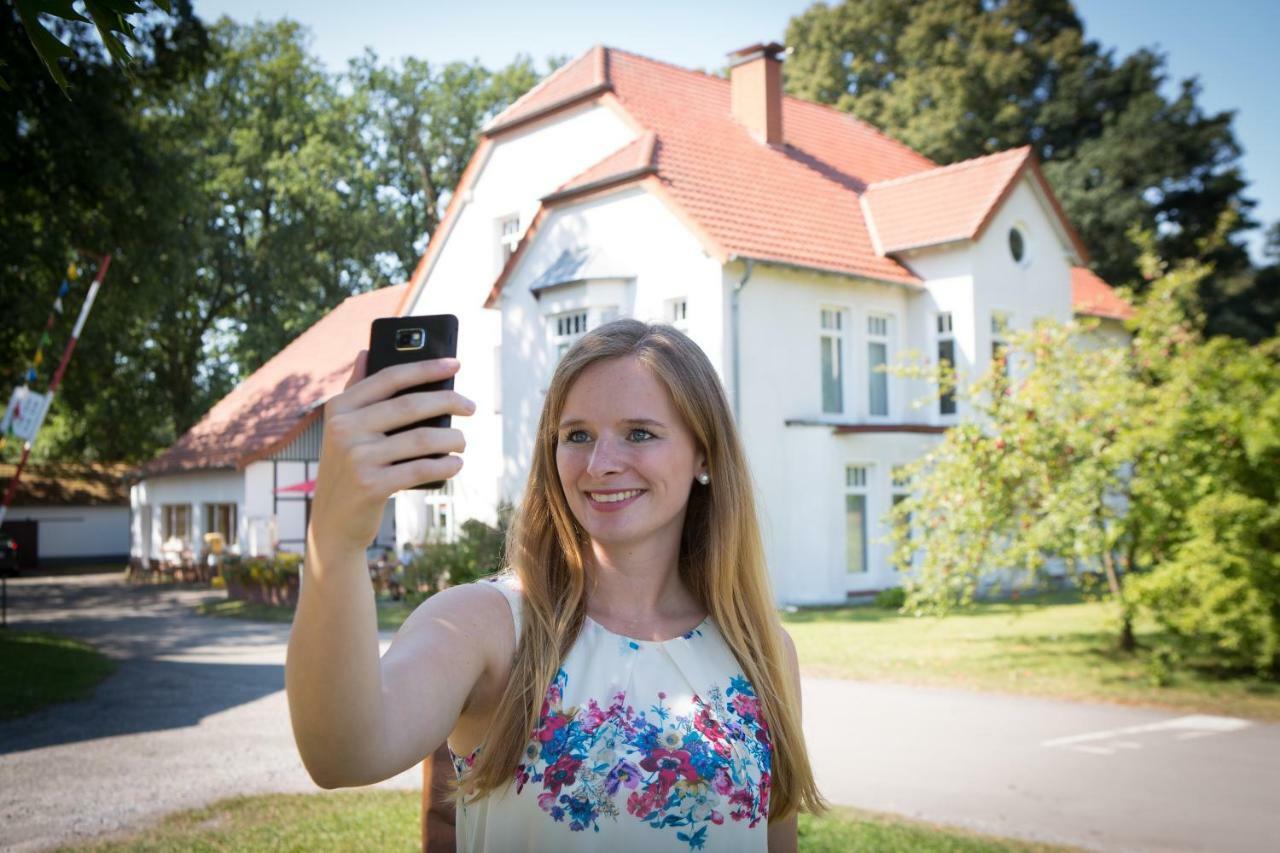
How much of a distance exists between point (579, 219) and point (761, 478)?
21.4ft

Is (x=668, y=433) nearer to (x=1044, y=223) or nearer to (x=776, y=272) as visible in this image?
(x=776, y=272)

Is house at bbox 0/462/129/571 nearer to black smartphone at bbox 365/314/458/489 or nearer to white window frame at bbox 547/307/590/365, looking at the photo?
white window frame at bbox 547/307/590/365

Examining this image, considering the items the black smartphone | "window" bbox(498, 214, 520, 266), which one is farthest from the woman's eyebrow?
"window" bbox(498, 214, 520, 266)

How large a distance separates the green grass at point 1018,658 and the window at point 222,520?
63.5 feet

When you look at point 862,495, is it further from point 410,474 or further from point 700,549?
point 410,474

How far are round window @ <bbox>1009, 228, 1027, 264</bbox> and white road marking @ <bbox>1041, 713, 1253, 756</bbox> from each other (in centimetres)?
1559

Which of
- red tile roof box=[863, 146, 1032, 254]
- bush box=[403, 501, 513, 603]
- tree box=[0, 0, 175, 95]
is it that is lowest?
bush box=[403, 501, 513, 603]

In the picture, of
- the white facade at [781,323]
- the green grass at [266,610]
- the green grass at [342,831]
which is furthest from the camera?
the white facade at [781,323]

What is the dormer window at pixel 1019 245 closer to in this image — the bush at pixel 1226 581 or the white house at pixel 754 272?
A: the white house at pixel 754 272

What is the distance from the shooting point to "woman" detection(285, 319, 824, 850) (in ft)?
5.11

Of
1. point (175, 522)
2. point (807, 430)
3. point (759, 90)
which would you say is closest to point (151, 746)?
point (807, 430)

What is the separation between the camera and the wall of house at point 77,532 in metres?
45.7

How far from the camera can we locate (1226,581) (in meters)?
9.99

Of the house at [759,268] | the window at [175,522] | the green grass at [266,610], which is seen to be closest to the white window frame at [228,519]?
the window at [175,522]
